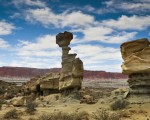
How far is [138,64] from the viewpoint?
74.7 feet

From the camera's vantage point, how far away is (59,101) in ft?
101

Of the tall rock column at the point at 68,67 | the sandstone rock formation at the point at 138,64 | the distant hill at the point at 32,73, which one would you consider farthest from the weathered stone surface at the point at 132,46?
the distant hill at the point at 32,73

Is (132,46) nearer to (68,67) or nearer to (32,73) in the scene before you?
(68,67)

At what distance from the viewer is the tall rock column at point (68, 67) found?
1200 inches

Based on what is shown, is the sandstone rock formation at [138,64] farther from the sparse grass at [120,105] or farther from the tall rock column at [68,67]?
the tall rock column at [68,67]

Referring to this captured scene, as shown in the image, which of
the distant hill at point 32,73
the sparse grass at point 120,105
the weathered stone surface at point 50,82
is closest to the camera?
the sparse grass at point 120,105

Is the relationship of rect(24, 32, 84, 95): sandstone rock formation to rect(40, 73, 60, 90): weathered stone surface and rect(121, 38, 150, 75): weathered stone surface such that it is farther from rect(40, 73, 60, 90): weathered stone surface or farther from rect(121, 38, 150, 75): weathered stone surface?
rect(121, 38, 150, 75): weathered stone surface

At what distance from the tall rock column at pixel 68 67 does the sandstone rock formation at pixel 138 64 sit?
749 centimetres

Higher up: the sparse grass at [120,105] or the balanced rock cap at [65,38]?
the balanced rock cap at [65,38]

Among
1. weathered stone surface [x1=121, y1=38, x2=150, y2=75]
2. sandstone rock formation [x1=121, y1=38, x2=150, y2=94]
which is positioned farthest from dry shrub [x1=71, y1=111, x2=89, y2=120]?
weathered stone surface [x1=121, y1=38, x2=150, y2=75]

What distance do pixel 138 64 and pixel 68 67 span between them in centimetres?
1084

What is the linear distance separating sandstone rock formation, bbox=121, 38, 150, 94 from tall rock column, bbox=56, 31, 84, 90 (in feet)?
24.6

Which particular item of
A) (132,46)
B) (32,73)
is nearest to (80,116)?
(132,46)

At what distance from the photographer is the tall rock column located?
100ft
